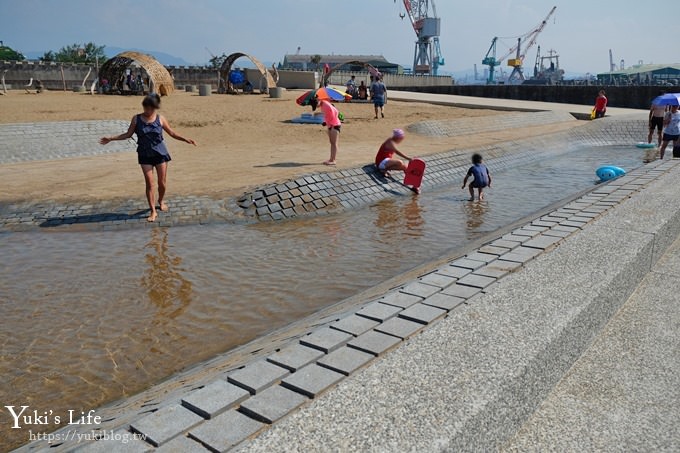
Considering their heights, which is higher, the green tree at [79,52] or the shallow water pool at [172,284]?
the green tree at [79,52]

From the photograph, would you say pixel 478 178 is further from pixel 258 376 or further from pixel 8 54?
pixel 8 54

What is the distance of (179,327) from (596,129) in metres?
17.9

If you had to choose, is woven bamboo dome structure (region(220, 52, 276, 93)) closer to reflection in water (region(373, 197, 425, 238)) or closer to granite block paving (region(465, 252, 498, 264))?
reflection in water (region(373, 197, 425, 238))

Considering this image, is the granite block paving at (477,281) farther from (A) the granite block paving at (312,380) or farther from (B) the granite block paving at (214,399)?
(B) the granite block paving at (214,399)

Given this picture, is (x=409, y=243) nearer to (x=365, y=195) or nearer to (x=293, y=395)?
(x=365, y=195)

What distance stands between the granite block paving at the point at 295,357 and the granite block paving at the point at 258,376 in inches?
1.5

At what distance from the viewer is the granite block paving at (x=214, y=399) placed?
2.25m

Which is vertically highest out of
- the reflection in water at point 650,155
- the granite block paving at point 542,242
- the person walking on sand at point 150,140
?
the person walking on sand at point 150,140

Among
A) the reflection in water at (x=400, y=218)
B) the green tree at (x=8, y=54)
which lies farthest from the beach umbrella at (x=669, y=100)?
the green tree at (x=8, y=54)

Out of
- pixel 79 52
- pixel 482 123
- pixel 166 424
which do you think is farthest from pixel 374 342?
pixel 79 52

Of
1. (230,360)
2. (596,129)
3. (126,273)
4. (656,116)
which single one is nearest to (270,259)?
(126,273)

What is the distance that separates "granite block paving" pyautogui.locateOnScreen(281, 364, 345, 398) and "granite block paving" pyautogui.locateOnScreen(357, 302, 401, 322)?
687 millimetres

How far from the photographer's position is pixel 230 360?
358cm

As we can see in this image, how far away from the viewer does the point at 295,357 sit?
2715 millimetres
